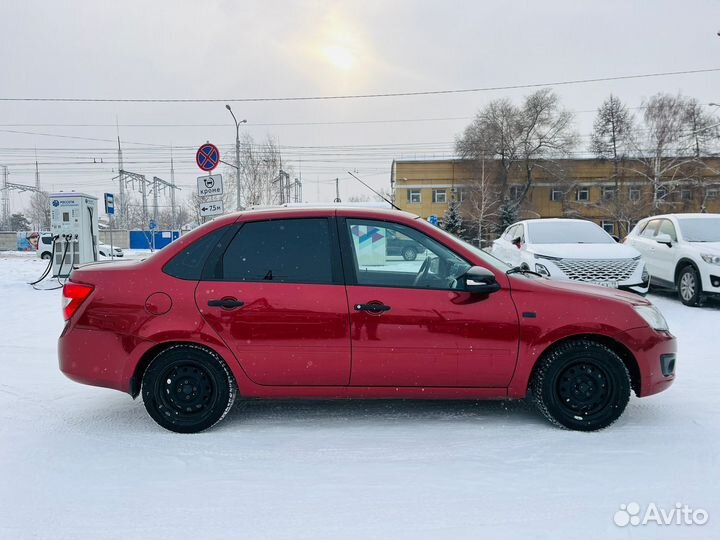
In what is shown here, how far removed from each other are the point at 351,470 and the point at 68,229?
13272 millimetres

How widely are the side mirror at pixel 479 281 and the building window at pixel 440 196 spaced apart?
188 ft

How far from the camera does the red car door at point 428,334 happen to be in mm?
3475

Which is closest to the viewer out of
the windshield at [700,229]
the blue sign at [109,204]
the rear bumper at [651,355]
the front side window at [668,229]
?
the rear bumper at [651,355]

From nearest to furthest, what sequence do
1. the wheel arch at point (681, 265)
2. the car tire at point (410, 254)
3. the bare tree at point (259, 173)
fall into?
the car tire at point (410, 254), the wheel arch at point (681, 265), the bare tree at point (259, 173)

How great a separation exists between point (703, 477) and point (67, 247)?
1462 centimetres

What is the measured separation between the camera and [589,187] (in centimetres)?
5688

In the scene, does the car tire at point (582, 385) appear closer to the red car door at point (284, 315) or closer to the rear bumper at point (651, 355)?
the rear bumper at point (651, 355)

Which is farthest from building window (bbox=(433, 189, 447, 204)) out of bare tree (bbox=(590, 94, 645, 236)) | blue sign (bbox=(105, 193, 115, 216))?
blue sign (bbox=(105, 193, 115, 216))

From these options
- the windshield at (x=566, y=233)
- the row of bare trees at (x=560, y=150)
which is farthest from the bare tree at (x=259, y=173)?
the windshield at (x=566, y=233)

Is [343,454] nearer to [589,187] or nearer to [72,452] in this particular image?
[72,452]

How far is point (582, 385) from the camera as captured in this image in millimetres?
3592

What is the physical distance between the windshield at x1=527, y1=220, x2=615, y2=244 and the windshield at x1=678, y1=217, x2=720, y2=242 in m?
1.51

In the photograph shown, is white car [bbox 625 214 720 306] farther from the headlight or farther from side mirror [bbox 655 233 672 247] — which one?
the headlight

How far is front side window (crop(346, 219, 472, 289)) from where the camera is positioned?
3.57 metres
